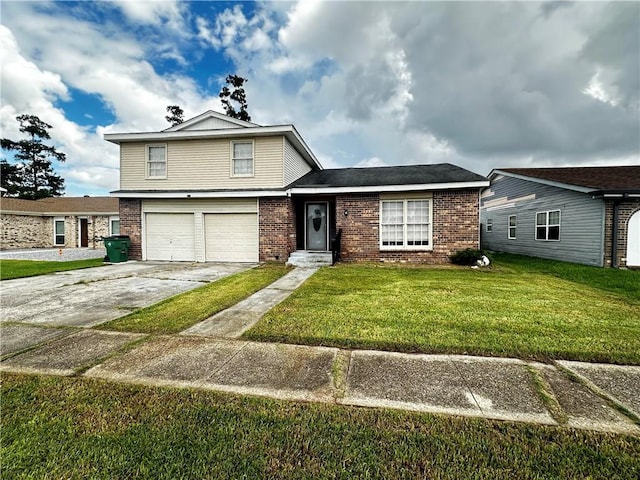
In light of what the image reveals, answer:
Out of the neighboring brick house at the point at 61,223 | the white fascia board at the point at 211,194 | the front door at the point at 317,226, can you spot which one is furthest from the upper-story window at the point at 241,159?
the neighboring brick house at the point at 61,223

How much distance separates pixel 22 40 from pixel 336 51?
11.7 metres

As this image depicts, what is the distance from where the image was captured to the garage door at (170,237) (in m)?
12.0

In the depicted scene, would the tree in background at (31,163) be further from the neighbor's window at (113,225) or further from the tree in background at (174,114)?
the neighbor's window at (113,225)

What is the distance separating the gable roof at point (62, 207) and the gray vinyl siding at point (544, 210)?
26.6 meters

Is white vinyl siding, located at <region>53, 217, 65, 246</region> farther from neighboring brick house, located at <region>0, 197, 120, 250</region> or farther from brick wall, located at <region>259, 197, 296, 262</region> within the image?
brick wall, located at <region>259, 197, 296, 262</region>

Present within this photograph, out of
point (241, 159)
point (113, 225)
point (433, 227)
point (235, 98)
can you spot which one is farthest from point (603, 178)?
point (113, 225)

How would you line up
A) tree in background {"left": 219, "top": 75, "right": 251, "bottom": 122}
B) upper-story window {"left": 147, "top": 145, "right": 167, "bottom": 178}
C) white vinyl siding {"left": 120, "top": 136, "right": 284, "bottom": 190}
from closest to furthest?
white vinyl siding {"left": 120, "top": 136, "right": 284, "bottom": 190} < upper-story window {"left": 147, "top": 145, "right": 167, "bottom": 178} < tree in background {"left": 219, "top": 75, "right": 251, "bottom": 122}

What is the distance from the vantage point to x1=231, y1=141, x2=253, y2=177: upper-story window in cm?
1162

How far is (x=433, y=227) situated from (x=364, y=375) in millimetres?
9094

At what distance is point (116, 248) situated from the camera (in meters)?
11.5

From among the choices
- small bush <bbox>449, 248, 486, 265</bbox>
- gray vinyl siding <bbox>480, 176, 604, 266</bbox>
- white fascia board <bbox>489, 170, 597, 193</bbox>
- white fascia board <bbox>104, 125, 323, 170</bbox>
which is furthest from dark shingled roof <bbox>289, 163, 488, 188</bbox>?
gray vinyl siding <bbox>480, 176, 604, 266</bbox>

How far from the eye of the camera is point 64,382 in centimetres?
264

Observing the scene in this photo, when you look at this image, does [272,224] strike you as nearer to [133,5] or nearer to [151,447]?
[133,5]

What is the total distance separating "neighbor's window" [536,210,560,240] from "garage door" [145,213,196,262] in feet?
53.9
